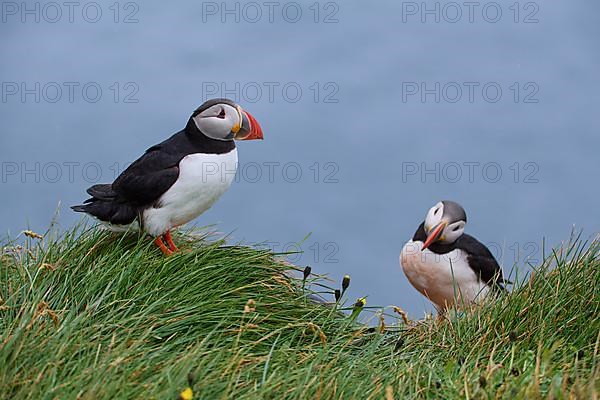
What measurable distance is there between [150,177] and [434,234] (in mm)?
2378

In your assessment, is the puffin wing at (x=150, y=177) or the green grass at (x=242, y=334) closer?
the green grass at (x=242, y=334)

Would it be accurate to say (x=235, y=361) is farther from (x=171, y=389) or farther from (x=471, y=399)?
(x=471, y=399)

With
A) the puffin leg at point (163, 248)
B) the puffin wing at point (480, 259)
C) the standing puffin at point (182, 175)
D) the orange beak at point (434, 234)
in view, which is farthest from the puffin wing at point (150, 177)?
the puffin wing at point (480, 259)

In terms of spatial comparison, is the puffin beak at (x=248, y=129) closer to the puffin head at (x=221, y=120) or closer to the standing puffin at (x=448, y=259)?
the puffin head at (x=221, y=120)

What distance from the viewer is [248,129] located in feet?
19.9

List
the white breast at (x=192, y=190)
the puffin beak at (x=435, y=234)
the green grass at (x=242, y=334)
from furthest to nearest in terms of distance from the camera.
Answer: the puffin beak at (x=435, y=234) → the white breast at (x=192, y=190) → the green grass at (x=242, y=334)

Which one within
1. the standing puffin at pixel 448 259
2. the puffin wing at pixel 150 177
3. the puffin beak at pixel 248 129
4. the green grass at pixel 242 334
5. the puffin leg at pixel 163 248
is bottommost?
the green grass at pixel 242 334

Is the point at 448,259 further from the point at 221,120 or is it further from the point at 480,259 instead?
the point at 221,120

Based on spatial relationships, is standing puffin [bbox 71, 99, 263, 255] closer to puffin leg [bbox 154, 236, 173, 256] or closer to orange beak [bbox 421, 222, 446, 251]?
puffin leg [bbox 154, 236, 173, 256]

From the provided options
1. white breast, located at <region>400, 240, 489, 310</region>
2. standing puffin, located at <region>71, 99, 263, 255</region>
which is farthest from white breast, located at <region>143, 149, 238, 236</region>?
white breast, located at <region>400, 240, 489, 310</region>

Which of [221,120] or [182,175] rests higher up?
[221,120]

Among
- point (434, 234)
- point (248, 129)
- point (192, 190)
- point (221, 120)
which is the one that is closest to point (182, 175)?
point (192, 190)

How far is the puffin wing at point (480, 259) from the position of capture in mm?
7078

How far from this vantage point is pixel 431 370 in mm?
4352
